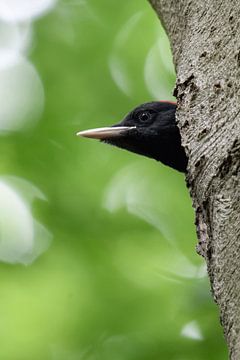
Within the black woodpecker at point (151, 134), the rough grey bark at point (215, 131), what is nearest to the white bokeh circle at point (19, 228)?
the black woodpecker at point (151, 134)

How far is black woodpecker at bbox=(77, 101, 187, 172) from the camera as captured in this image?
191 inches

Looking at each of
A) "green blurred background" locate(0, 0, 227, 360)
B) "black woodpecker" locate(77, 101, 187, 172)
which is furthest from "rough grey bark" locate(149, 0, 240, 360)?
"green blurred background" locate(0, 0, 227, 360)

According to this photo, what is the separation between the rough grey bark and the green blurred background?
187 centimetres

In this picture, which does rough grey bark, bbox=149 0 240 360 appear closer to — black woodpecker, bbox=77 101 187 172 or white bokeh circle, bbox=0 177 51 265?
black woodpecker, bbox=77 101 187 172

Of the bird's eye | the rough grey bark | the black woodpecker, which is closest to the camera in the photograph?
the rough grey bark

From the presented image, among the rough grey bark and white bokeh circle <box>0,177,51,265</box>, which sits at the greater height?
the rough grey bark

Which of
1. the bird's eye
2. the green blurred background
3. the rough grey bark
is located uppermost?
the rough grey bark

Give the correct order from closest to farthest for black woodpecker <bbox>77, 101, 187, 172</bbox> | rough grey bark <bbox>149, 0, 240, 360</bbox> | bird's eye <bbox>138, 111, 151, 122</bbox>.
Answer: rough grey bark <bbox>149, 0, 240, 360</bbox>
black woodpecker <bbox>77, 101, 187, 172</bbox>
bird's eye <bbox>138, 111, 151, 122</bbox>

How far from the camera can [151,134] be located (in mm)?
4895

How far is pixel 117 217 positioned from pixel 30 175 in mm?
678

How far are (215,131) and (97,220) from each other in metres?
2.72

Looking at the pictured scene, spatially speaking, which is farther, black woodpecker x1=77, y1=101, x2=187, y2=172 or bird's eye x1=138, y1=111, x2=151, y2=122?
bird's eye x1=138, y1=111, x2=151, y2=122

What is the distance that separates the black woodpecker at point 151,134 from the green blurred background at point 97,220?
711mm

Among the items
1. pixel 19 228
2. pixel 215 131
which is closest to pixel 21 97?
pixel 19 228
